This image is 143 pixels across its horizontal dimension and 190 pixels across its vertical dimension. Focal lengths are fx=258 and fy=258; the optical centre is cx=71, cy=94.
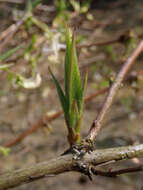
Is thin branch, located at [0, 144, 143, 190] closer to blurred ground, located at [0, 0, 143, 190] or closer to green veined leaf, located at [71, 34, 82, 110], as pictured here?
green veined leaf, located at [71, 34, 82, 110]

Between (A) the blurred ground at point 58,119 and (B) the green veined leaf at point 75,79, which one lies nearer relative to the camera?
(B) the green veined leaf at point 75,79

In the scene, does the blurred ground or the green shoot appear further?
the blurred ground

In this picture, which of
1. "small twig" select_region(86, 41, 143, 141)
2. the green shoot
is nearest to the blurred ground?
"small twig" select_region(86, 41, 143, 141)

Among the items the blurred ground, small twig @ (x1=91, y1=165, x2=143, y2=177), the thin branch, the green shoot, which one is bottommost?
the blurred ground

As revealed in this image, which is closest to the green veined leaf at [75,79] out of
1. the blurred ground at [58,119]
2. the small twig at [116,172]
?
the small twig at [116,172]

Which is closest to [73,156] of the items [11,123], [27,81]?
[27,81]

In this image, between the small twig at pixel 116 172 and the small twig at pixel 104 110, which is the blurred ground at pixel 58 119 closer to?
the small twig at pixel 104 110
